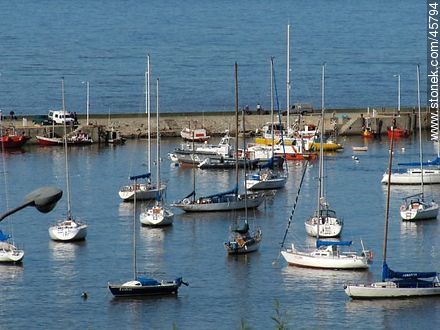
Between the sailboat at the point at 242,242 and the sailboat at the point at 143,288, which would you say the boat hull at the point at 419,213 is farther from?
the sailboat at the point at 143,288

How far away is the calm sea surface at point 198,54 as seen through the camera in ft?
288

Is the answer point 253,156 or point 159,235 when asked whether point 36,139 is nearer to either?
point 253,156

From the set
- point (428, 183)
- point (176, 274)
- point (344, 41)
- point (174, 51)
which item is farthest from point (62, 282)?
point (344, 41)

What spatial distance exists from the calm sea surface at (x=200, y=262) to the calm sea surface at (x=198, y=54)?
26.4 meters

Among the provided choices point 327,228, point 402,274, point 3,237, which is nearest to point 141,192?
point 327,228

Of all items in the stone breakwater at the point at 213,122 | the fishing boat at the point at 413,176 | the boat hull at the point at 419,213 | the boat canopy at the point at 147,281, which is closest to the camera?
the boat canopy at the point at 147,281

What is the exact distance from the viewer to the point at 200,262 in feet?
131

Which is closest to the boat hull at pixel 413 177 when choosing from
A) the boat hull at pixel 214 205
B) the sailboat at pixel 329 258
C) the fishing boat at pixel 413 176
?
the fishing boat at pixel 413 176

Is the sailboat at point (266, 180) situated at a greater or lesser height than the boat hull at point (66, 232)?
greater

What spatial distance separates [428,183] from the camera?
54.6m

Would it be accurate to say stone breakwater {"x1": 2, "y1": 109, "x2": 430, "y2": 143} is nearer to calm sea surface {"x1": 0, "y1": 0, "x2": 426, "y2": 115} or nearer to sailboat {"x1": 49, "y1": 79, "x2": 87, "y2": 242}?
calm sea surface {"x1": 0, "y1": 0, "x2": 426, "y2": 115}

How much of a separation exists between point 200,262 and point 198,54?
74.8 metres

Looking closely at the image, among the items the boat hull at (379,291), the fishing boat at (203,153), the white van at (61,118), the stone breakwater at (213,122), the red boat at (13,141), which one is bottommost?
the boat hull at (379,291)

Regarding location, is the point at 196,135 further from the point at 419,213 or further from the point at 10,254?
the point at 10,254
